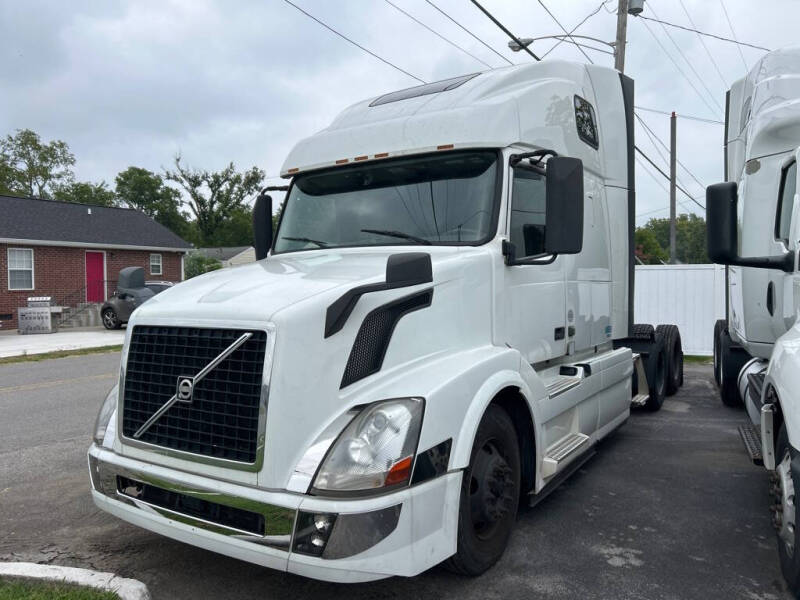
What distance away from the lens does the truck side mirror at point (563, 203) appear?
148 inches

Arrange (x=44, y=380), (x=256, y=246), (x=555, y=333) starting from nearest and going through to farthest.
A: (x=555, y=333)
(x=256, y=246)
(x=44, y=380)

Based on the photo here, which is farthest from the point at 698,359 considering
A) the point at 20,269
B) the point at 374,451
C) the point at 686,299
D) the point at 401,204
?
the point at 20,269

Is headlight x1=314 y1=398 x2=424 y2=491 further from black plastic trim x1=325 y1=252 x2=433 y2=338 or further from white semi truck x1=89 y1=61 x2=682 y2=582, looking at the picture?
black plastic trim x1=325 y1=252 x2=433 y2=338

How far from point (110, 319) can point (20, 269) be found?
4.66 m

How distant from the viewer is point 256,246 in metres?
5.23

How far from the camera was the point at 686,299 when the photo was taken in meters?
13.4

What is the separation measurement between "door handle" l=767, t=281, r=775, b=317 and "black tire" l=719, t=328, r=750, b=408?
240 centimetres

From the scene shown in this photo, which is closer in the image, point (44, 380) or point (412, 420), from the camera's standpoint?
point (412, 420)

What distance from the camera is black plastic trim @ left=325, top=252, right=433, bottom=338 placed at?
2955mm

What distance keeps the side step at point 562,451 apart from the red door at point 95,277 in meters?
25.3

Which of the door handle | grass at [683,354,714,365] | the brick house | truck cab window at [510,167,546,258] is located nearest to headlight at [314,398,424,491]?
truck cab window at [510,167,546,258]

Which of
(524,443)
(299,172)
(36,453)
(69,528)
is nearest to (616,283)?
(524,443)

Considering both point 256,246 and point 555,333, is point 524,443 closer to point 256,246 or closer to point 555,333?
point 555,333

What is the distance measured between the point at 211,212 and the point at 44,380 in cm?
5544
